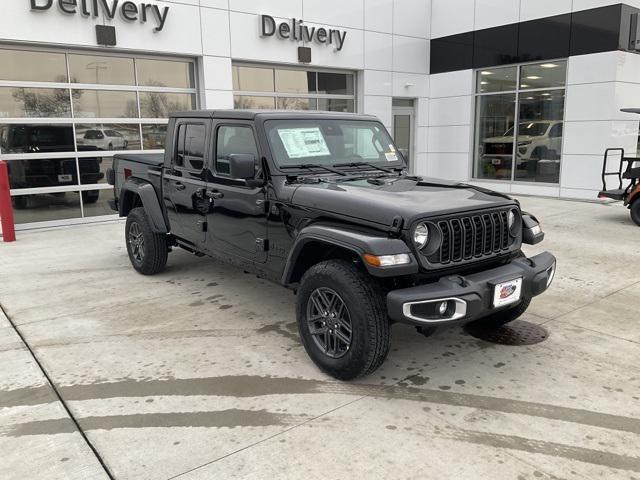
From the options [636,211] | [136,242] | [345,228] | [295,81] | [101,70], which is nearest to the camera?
[345,228]

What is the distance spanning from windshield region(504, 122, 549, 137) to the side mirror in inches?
436

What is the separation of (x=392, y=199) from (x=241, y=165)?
4.05 feet

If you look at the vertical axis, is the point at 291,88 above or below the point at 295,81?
below

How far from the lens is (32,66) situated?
953 cm

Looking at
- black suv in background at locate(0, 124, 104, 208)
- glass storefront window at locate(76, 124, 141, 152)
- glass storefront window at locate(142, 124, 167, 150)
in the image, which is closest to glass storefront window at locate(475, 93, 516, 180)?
glass storefront window at locate(142, 124, 167, 150)

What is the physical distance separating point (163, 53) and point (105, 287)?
642 centimetres

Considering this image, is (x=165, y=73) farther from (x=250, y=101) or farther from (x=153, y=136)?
(x=250, y=101)

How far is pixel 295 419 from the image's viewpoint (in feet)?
10.6

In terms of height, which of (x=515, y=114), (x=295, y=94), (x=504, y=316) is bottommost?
(x=504, y=316)

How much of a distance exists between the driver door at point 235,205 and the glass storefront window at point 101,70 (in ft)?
21.4

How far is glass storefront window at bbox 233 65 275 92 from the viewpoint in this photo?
12008 millimetres

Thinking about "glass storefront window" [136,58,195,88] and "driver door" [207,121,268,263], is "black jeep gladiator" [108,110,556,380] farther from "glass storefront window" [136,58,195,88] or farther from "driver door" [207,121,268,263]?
"glass storefront window" [136,58,195,88]

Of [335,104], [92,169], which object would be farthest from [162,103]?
[335,104]

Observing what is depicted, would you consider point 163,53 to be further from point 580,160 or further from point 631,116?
point 631,116
